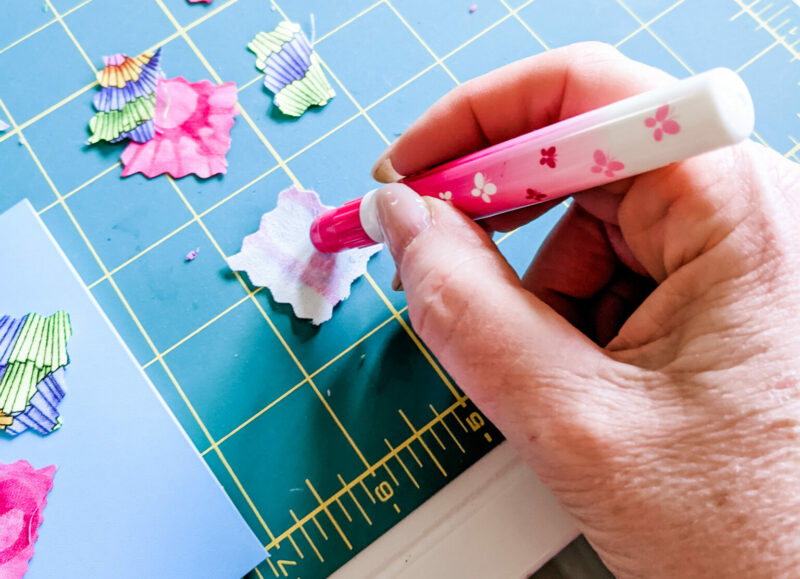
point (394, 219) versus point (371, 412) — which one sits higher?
point (394, 219)

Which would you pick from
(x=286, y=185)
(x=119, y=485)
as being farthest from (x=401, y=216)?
(x=119, y=485)

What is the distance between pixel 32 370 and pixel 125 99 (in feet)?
0.98

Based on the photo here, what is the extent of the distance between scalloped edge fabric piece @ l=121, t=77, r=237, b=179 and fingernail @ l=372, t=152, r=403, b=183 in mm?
168

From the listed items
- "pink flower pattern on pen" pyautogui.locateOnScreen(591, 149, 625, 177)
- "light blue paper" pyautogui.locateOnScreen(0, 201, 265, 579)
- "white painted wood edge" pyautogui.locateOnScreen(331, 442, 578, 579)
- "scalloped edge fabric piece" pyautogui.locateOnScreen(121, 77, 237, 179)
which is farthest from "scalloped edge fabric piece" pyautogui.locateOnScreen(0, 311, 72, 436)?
"pink flower pattern on pen" pyautogui.locateOnScreen(591, 149, 625, 177)

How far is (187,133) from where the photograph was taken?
673mm

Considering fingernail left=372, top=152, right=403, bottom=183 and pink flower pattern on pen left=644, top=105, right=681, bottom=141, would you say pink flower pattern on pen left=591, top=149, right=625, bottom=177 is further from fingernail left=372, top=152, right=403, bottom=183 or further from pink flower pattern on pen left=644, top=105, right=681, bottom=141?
fingernail left=372, top=152, right=403, bottom=183

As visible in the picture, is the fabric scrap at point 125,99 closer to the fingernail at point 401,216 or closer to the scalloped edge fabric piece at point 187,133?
the scalloped edge fabric piece at point 187,133

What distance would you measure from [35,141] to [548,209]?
0.54m

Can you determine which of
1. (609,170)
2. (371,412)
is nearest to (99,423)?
(371,412)

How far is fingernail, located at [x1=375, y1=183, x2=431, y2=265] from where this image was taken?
0.47 m

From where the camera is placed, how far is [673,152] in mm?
362

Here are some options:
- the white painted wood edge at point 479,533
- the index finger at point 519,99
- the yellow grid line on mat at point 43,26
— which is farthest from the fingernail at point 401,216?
the yellow grid line on mat at point 43,26

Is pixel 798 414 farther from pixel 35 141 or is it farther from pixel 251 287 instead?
pixel 35 141

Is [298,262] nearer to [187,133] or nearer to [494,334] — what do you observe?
[187,133]
